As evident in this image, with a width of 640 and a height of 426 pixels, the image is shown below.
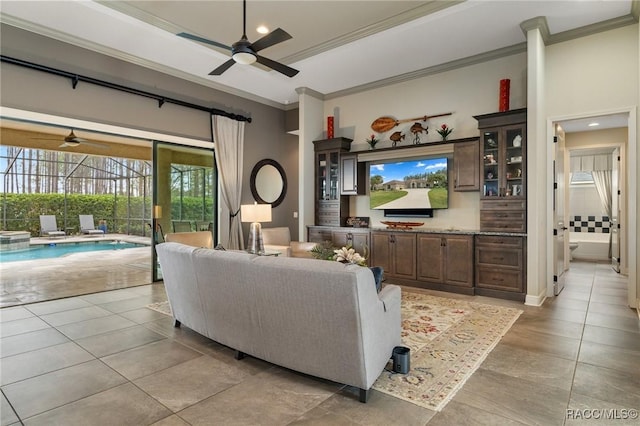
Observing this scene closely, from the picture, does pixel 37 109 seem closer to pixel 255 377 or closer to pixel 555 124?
pixel 255 377

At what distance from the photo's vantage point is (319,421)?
1961mm

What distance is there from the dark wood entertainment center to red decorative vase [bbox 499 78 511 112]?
0.17 meters

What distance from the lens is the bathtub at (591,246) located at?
7.95m

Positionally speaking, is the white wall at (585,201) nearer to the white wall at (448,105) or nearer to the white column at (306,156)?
the white wall at (448,105)

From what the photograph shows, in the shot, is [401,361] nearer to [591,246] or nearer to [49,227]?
[591,246]

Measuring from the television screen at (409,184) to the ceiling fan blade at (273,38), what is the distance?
318 centimetres

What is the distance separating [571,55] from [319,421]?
5194 mm

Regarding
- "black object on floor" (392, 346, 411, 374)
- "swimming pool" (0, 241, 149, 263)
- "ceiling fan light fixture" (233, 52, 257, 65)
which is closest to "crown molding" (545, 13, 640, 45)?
"ceiling fan light fixture" (233, 52, 257, 65)

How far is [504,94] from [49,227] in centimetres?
1266

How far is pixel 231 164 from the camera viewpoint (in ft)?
20.7

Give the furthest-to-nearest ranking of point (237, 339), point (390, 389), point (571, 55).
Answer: point (571, 55) < point (237, 339) < point (390, 389)

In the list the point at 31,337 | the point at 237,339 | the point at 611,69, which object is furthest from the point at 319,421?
the point at 611,69

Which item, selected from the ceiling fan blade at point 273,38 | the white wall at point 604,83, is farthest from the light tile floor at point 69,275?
the white wall at point 604,83

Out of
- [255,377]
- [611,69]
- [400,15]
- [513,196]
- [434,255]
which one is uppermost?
[400,15]
